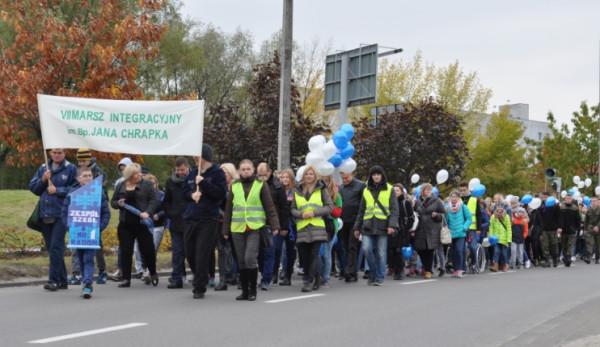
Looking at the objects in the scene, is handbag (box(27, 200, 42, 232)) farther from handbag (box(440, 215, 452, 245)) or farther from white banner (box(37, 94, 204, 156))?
handbag (box(440, 215, 452, 245))

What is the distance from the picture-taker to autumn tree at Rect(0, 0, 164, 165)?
19.8 m

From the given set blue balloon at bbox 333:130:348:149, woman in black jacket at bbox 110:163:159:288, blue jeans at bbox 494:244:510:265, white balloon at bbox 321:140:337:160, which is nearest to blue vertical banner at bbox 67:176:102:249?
woman in black jacket at bbox 110:163:159:288

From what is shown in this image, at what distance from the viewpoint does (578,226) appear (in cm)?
2498

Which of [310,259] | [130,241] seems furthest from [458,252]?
[130,241]

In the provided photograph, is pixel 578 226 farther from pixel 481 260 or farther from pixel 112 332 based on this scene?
pixel 112 332

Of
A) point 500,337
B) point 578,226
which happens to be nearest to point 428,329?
point 500,337

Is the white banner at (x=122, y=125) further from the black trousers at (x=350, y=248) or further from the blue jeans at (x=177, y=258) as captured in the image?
the black trousers at (x=350, y=248)

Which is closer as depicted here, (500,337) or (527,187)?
(500,337)

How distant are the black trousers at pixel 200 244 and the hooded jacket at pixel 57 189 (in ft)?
5.63

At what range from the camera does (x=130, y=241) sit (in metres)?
13.8

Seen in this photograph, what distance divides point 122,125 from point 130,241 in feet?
6.40

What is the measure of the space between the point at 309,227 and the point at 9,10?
11.8 metres

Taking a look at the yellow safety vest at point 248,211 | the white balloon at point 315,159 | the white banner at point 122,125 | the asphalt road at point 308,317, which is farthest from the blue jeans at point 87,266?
the white balloon at point 315,159

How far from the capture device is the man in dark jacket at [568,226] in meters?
24.5
